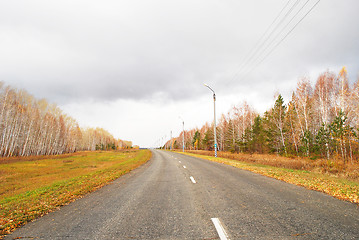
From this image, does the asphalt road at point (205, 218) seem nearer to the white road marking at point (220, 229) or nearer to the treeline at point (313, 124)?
the white road marking at point (220, 229)

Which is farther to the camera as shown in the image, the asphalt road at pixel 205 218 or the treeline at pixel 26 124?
the treeline at pixel 26 124

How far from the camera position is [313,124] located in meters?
27.5

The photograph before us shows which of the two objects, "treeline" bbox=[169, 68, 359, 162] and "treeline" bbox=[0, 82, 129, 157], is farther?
"treeline" bbox=[0, 82, 129, 157]

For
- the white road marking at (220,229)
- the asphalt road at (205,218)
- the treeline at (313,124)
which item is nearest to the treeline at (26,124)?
the asphalt road at (205,218)

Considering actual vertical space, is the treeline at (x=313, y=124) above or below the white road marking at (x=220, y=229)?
above

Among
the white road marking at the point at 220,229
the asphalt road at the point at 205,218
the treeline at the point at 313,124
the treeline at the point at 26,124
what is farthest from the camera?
the treeline at the point at 26,124

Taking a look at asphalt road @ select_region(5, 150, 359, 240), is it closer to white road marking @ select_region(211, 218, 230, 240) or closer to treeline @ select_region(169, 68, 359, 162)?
white road marking @ select_region(211, 218, 230, 240)

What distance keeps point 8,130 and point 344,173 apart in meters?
51.8

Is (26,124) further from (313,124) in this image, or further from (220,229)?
(313,124)

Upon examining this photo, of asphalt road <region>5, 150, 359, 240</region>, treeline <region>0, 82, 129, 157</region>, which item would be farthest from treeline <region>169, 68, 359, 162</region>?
treeline <region>0, 82, 129, 157</region>

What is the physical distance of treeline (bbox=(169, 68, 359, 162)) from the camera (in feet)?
65.6

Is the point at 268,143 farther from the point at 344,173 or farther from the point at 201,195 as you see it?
the point at 201,195

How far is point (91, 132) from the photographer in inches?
4257

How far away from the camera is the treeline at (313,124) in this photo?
1998cm
